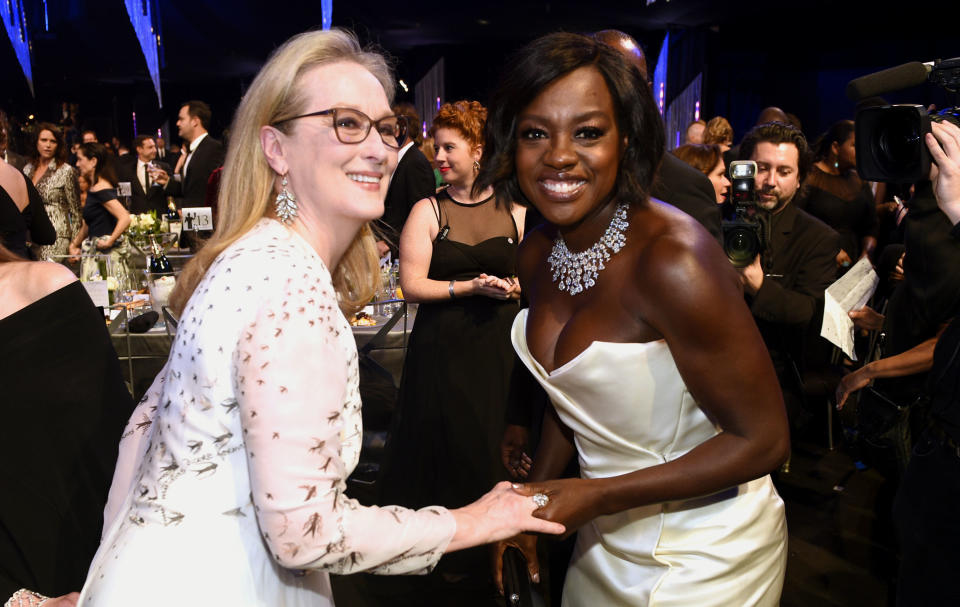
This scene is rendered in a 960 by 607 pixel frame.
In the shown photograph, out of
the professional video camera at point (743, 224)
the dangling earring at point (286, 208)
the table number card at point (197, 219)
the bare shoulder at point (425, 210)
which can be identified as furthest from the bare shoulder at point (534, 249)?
the table number card at point (197, 219)

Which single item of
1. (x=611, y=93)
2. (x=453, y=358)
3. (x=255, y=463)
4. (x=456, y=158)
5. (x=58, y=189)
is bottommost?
(x=453, y=358)

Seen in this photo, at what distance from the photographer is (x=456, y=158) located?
3.23m

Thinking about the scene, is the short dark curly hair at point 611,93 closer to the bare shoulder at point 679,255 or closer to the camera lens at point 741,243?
the bare shoulder at point 679,255

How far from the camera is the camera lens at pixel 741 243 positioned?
8.20 ft

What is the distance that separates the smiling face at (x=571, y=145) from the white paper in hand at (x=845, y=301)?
5.26 ft

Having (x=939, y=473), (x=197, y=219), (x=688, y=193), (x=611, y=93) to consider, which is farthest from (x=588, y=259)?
(x=197, y=219)

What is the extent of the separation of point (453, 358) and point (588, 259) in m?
1.77

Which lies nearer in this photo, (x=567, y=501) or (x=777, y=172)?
(x=567, y=501)

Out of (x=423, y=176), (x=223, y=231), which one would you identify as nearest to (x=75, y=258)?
(x=423, y=176)

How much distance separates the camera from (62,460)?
5.22 feet

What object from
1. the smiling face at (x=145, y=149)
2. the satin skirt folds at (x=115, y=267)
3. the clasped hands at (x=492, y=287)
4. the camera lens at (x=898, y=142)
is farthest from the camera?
the smiling face at (x=145, y=149)

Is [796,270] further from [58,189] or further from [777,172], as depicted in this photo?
[58,189]

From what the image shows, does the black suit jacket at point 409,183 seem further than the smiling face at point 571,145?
Yes

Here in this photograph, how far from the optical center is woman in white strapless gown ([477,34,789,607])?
121 centimetres
